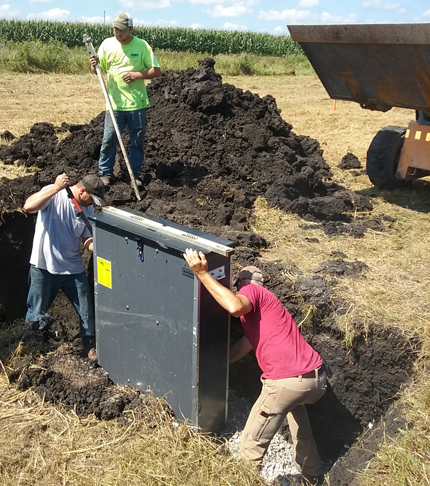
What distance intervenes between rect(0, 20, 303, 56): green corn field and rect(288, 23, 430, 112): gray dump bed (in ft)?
84.3

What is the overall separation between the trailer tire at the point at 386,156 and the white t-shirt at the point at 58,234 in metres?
4.65

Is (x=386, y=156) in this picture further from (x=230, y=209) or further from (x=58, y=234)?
(x=58, y=234)

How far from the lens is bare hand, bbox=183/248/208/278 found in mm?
3580

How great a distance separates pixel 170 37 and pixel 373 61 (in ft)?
99.3

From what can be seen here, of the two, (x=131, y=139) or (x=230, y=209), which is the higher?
(x=131, y=139)

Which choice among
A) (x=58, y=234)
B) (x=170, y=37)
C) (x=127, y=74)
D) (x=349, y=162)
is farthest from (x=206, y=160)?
(x=170, y=37)

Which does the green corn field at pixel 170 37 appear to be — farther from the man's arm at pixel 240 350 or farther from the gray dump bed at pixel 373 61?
the man's arm at pixel 240 350

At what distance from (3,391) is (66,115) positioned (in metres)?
8.23

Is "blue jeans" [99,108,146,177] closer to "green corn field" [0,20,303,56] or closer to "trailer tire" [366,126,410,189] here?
"trailer tire" [366,126,410,189]

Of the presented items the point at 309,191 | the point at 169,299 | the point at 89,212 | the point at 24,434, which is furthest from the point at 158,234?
the point at 309,191

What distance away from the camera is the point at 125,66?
21.8 ft

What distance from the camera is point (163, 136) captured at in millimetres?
8242

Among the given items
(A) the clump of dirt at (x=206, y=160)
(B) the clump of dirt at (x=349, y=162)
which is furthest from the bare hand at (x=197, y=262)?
(B) the clump of dirt at (x=349, y=162)

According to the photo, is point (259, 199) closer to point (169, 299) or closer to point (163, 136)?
point (163, 136)
